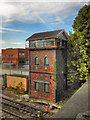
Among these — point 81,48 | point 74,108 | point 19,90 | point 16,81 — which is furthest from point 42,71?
point 74,108

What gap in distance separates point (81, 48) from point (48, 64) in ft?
14.9

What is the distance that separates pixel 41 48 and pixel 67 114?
42.5ft

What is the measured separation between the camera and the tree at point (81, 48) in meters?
12.7

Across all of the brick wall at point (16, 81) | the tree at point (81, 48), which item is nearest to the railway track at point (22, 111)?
the brick wall at point (16, 81)

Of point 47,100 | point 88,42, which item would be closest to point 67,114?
point 88,42

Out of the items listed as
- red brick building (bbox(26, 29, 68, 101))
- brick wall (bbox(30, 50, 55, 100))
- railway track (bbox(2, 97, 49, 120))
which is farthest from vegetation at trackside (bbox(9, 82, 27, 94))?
railway track (bbox(2, 97, 49, 120))

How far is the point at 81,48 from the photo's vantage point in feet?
42.6

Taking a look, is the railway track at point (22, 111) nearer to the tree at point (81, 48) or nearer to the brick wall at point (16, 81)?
the brick wall at point (16, 81)

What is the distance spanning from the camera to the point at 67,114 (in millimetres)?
1730

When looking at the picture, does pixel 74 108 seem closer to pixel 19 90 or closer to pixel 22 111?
pixel 22 111

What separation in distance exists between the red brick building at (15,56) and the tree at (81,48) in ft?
67.6

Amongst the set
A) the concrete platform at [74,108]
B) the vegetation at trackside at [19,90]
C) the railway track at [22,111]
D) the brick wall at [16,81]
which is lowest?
the railway track at [22,111]

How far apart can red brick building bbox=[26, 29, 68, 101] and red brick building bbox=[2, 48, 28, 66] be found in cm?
1713

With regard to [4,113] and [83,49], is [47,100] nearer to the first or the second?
[4,113]
